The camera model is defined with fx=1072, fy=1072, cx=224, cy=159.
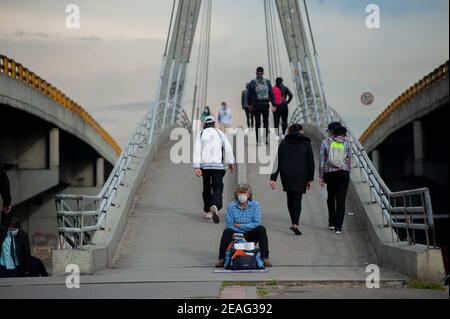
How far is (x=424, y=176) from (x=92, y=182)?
2002cm

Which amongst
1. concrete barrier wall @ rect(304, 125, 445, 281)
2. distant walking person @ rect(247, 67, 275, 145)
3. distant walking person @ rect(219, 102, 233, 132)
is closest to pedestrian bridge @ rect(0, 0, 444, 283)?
concrete barrier wall @ rect(304, 125, 445, 281)

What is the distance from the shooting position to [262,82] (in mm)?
23844

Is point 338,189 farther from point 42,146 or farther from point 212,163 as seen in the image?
point 42,146

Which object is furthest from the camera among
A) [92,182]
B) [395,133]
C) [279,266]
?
[92,182]

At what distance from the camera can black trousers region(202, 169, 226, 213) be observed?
1648 centimetres

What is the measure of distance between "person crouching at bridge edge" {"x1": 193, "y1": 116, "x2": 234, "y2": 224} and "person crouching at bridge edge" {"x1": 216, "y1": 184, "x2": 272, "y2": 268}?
2.52 metres

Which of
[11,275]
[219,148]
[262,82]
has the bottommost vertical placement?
[11,275]

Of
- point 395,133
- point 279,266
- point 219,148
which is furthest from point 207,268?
point 395,133

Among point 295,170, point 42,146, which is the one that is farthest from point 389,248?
point 42,146

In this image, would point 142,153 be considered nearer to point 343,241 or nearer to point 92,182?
point 343,241

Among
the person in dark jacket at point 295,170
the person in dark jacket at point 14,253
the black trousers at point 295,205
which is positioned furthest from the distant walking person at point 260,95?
the person in dark jacket at point 14,253

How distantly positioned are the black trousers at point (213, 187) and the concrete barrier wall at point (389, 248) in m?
2.16

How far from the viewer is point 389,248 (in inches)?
524

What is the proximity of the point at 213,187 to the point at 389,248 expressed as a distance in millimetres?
4076
